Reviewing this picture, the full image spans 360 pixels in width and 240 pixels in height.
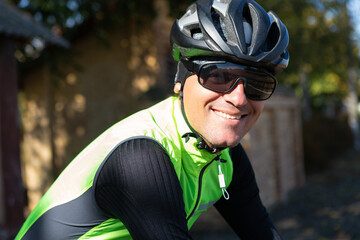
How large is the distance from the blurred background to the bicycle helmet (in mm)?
4802

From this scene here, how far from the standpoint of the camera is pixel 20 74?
418 inches

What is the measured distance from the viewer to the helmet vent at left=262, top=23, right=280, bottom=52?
1.68m

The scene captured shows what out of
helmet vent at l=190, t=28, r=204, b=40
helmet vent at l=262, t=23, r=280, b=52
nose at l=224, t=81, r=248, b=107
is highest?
helmet vent at l=190, t=28, r=204, b=40

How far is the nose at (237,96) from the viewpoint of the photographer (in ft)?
5.21

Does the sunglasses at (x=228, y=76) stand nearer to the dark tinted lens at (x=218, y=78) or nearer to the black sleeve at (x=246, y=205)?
the dark tinted lens at (x=218, y=78)

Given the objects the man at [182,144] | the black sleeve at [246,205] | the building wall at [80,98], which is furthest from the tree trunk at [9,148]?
the black sleeve at [246,205]

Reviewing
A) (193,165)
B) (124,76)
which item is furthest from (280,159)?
(193,165)

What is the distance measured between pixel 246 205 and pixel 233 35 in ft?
2.87

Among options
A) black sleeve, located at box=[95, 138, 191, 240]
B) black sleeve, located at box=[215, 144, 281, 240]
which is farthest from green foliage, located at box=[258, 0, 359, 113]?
black sleeve, located at box=[95, 138, 191, 240]

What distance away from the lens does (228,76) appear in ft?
5.20

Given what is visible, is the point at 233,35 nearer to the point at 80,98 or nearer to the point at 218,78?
the point at 218,78

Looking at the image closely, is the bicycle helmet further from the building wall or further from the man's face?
the building wall

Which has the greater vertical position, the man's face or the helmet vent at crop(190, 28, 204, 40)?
the helmet vent at crop(190, 28, 204, 40)

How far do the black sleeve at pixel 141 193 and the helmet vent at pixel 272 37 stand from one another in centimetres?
68
